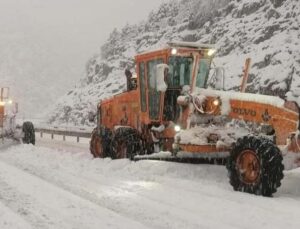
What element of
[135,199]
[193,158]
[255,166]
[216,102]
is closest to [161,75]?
[216,102]

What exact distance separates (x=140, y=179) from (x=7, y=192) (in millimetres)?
2582

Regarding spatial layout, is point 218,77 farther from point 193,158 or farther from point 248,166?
point 248,166

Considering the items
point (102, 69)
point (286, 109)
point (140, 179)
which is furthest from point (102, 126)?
point (102, 69)

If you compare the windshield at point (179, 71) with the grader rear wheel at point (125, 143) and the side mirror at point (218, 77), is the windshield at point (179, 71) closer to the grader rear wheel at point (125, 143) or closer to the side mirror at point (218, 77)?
the side mirror at point (218, 77)

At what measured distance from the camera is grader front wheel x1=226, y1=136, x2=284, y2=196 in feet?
28.5

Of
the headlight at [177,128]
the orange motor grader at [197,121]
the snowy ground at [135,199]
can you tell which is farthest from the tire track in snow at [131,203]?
the headlight at [177,128]

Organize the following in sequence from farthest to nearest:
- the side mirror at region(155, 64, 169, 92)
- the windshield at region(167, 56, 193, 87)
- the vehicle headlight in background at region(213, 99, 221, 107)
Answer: the windshield at region(167, 56, 193, 87) → the side mirror at region(155, 64, 169, 92) → the vehicle headlight in background at region(213, 99, 221, 107)

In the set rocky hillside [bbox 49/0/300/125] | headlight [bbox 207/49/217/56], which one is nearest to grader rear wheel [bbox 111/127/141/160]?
headlight [bbox 207/49/217/56]

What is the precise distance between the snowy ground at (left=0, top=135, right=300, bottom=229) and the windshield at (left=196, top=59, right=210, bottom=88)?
7.67 feet

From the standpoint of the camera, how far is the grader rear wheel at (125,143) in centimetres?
1325

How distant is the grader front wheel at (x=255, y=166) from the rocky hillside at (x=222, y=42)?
118cm

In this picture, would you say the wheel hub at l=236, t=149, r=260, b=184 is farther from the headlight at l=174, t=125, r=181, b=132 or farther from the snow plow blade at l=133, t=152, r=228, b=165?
the headlight at l=174, t=125, r=181, b=132

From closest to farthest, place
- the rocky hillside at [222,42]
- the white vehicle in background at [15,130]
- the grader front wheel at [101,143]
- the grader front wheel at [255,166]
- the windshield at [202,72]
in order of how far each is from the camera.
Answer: the grader front wheel at [255,166] < the windshield at [202,72] < the grader front wheel at [101,143] < the white vehicle in background at [15,130] < the rocky hillside at [222,42]

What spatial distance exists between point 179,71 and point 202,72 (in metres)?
0.87
